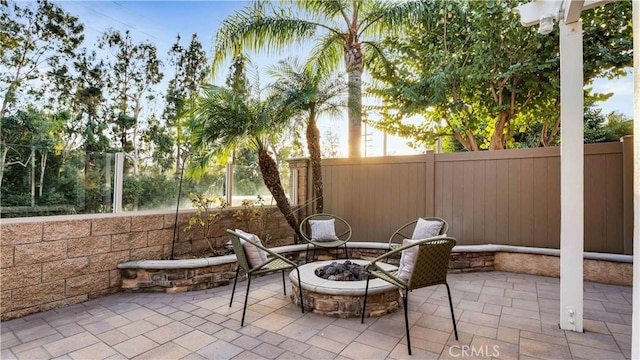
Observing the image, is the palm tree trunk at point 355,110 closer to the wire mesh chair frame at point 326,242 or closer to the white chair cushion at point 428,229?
the wire mesh chair frame at point 326,242

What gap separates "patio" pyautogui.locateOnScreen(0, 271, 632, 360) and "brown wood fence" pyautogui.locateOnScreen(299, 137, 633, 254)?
0.98 m

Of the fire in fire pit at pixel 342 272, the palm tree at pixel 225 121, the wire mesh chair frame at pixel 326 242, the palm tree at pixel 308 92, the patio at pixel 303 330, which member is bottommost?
the patio at pixel 303 330

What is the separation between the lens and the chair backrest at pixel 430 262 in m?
2.37

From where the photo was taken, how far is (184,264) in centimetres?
361

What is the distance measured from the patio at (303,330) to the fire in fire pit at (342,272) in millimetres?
444

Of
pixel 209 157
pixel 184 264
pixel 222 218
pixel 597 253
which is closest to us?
pixel 184 264

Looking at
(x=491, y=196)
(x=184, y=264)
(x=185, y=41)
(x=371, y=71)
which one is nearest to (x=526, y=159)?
(x=491, y=196)

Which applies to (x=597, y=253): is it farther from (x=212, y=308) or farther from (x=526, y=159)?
(x=212, y=308)

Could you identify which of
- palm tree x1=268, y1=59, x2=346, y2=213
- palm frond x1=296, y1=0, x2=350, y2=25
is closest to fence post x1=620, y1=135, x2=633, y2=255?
palm tree x1=268, y1=59, x2=346, y2=213

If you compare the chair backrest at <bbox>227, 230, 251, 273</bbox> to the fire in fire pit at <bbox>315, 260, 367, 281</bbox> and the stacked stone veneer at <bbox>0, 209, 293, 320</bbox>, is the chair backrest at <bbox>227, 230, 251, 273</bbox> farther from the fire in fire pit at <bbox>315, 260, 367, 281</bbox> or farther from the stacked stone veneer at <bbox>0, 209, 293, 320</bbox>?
the stacked stone veneer at <bbox>0, 209, 293, 320</bbox>

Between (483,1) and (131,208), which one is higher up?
(483,1)

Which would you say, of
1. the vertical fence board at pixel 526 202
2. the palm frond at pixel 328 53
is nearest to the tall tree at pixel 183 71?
the palm frond at pixel 328 53

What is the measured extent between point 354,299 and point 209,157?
2.78 m

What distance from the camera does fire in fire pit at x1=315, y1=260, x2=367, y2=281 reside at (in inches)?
126
